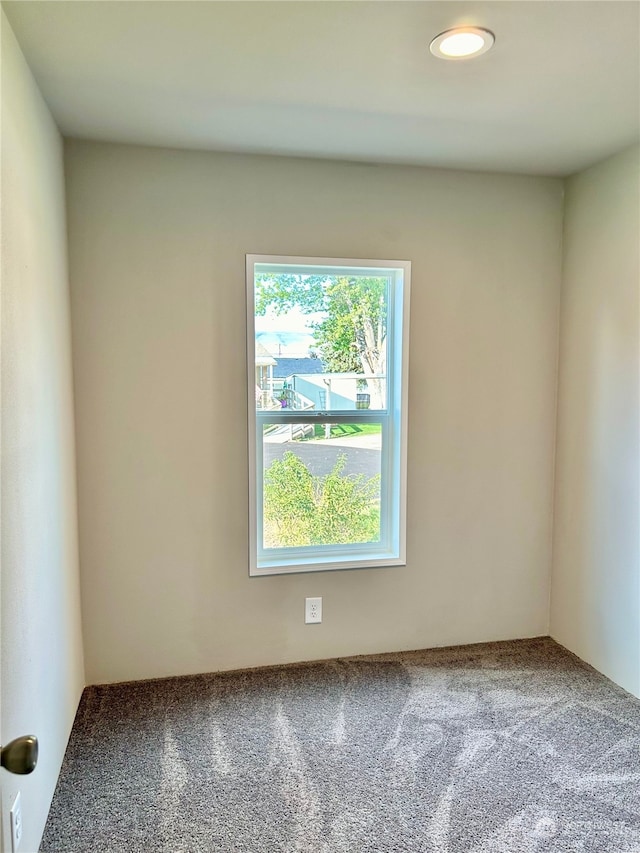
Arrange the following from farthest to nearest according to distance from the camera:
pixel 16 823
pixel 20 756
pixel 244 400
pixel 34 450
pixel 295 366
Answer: pixel 295 366 < pixel 244 400 < pixel 34 450 < pixel 16 823 < pixel 20 756

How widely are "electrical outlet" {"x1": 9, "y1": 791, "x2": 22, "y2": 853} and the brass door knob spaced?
2.11 feet

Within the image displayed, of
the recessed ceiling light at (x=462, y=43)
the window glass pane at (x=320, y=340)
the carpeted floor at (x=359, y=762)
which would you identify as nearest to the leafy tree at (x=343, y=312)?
the window glass pane at (x=320, y=340)

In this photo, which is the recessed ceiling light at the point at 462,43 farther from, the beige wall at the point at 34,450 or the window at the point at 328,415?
the beige wall at the point at 34,450

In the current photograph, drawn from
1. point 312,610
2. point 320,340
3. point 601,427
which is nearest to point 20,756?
point 312,610

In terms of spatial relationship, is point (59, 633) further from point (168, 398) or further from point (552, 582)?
point (552, 582)

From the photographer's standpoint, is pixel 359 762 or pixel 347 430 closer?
pixel 359 762

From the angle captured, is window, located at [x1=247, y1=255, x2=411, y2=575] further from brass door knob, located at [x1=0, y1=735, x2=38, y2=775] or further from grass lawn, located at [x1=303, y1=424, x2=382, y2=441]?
brass door knob, located at [x1=0, y1=735, x2=38, y2=775]

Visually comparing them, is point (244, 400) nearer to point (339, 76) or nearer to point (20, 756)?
point (339, 76)

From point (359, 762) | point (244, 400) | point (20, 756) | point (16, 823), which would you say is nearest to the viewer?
point (20, 756)

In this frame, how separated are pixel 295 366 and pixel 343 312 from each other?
0.36 m

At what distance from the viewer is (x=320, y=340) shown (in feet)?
9.13

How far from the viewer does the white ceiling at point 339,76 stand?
154 centimetres

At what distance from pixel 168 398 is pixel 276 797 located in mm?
1631

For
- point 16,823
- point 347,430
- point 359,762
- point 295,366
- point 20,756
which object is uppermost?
point 295,366
